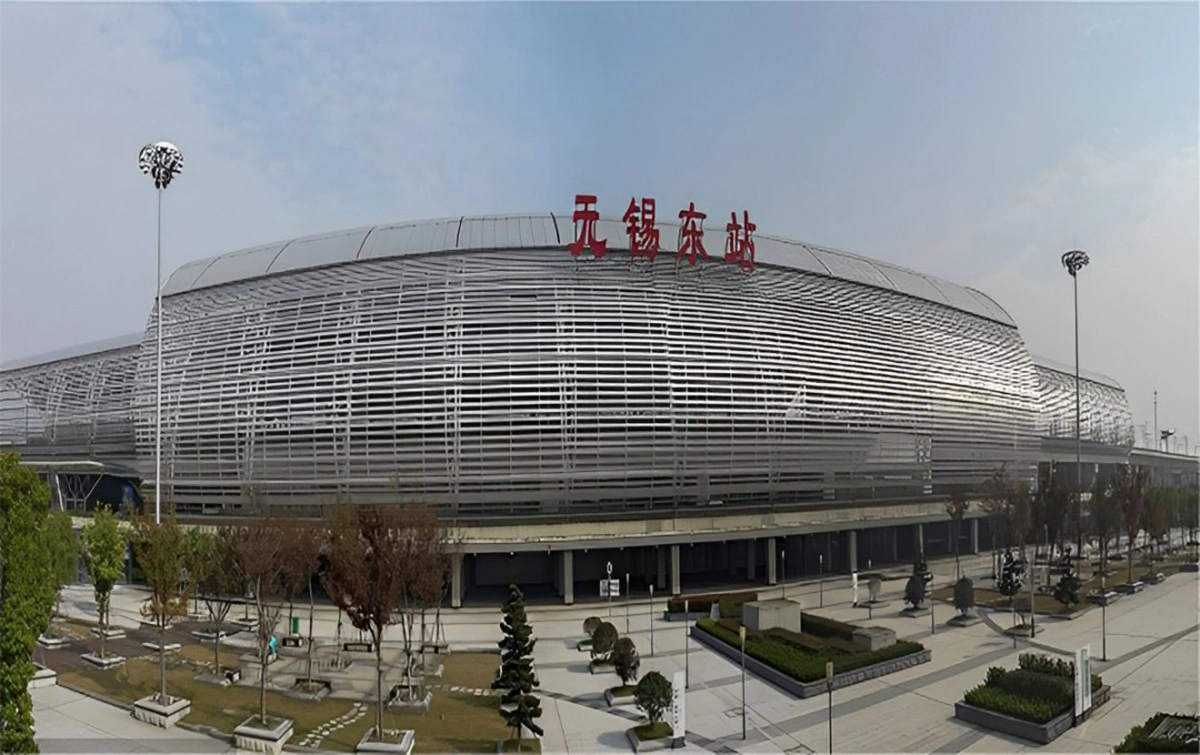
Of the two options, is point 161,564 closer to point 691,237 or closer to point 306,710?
point 306,710

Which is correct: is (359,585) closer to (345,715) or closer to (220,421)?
(345,715)

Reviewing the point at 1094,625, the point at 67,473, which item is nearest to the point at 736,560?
the point at 1094,625

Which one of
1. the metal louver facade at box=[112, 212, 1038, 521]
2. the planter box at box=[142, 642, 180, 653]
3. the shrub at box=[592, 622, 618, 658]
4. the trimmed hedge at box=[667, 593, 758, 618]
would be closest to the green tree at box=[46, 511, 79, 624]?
the planter box at box=[142, 642, 180, 653]

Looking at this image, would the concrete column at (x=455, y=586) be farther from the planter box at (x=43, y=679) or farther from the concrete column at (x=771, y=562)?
the concrete column at (x=771, y=562)

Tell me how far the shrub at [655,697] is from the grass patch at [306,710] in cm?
404

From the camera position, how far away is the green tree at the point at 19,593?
15203mm

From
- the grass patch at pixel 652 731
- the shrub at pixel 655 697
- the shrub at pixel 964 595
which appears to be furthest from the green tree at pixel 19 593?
the shrub at pixel 964 595

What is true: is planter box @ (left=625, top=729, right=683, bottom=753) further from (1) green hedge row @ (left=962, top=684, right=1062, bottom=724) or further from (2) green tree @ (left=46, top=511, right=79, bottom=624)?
(2) green tree @ (left=46, top=511, right=79, bottom=624)

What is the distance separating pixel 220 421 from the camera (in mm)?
45969

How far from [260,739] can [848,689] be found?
60.4 feet

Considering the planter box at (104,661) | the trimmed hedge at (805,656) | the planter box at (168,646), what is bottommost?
the planter box at (168,646)

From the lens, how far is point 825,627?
3275 cm

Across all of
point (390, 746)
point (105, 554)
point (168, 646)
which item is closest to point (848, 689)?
point (390, 746)

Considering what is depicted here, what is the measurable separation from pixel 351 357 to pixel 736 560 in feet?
85.5
